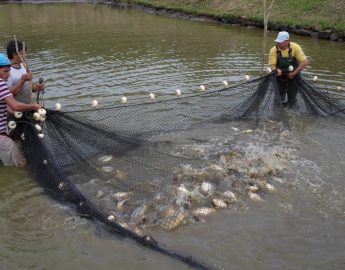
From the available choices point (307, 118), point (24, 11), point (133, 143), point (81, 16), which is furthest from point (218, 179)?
point (24, 11)

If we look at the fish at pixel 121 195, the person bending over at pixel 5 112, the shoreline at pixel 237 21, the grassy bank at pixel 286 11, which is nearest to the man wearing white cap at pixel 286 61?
the fish at pixel 121 195

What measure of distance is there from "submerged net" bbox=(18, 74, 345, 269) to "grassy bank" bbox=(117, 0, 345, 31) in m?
13.5

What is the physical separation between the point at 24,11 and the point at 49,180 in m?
26.5

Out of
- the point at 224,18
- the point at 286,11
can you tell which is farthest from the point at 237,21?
the point at 286,11

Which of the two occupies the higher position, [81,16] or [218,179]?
[81,16]

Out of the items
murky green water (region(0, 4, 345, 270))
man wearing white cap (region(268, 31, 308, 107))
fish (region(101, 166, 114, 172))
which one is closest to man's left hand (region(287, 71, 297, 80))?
man wearing white cap (region(268, 31, 308, 107))

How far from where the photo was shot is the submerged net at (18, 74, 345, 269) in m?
5.18

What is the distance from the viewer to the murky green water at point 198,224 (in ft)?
15.1

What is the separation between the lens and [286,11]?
856 inches

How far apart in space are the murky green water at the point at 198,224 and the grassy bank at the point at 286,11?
170 inches

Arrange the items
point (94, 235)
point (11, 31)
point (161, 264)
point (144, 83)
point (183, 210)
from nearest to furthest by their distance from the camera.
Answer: point (161, 264), point (94, 235), point (183, 210), point (144, 83), point (11, 31)

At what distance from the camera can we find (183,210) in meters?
5.33

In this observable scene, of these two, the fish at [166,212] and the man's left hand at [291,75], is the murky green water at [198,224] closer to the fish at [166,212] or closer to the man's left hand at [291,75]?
the fish at [166,212]

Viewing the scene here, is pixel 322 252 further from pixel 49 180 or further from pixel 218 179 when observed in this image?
pixel 49 180
